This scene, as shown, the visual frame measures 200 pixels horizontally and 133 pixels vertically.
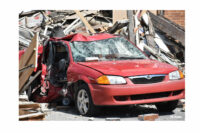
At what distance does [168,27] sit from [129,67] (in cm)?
567

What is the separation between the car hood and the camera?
664 cm

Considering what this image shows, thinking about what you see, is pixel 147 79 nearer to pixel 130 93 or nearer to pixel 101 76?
pixel 130 93

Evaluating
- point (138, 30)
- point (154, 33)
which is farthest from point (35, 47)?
point (154, 33)

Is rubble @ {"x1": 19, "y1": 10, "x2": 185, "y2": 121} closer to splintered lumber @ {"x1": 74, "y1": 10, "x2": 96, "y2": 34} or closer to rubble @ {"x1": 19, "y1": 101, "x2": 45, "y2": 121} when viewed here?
splintered lumber @ {"x1": 74, "y1": 10, "x2": 96, "y2": 34}

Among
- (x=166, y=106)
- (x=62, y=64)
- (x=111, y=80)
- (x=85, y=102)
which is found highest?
(x=62, y=64)

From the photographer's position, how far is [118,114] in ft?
23.5

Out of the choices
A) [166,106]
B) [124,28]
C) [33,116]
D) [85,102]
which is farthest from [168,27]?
[33,116]

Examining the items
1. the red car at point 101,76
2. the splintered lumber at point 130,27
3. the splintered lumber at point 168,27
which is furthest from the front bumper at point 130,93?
the splintered lumber at point 168,27

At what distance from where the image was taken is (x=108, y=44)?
26.8 feet

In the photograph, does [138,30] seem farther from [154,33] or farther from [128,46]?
[128,46]

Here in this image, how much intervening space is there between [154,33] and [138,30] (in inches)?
31.0

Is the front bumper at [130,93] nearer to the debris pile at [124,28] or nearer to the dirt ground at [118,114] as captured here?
the dirt ground at [118,114]

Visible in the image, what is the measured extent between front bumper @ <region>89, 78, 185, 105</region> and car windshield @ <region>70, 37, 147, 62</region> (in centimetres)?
121
